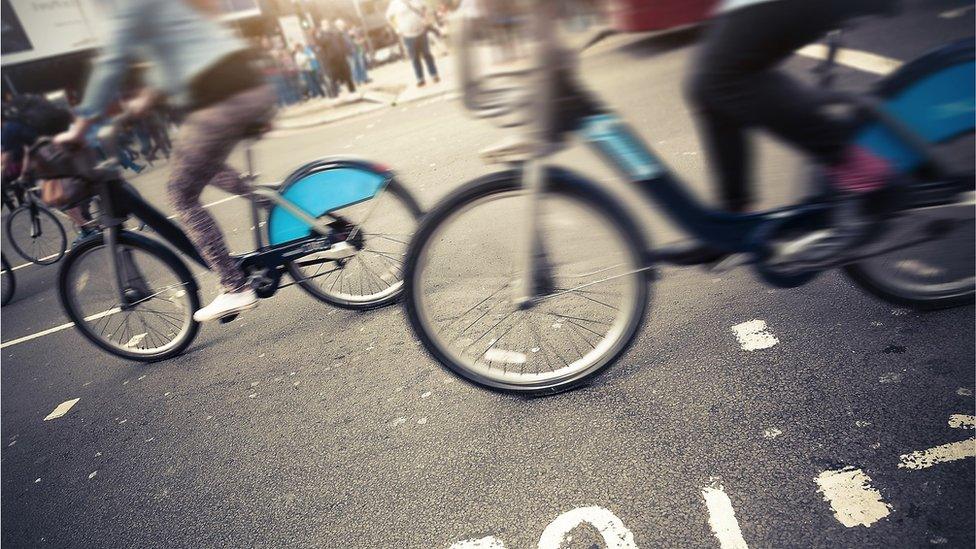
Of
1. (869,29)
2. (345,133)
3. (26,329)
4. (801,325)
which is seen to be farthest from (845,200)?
(345,133)

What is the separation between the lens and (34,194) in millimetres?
6203

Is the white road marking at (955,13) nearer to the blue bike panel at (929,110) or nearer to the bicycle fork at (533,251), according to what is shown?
the blue bike panel at (929,110)

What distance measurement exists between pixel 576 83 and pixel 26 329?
5.25 m

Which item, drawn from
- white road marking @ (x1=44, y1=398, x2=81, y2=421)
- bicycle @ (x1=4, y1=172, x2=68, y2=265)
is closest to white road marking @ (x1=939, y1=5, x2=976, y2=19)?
white road marking @ (x1=44, y1=398, x2=81, y2=421)

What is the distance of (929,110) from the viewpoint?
207cm

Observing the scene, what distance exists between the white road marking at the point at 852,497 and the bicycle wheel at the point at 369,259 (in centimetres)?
225

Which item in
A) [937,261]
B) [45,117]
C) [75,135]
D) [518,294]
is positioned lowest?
[937,261]

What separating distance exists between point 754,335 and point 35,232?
728cm

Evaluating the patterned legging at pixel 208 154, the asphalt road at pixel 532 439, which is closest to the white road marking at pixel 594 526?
the asphalt road at pixel 532 439

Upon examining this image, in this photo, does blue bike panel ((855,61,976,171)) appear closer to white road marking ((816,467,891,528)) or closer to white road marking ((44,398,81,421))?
white road marking ((816,467,891,528))

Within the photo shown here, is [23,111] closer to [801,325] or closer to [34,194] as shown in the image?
[34,194]

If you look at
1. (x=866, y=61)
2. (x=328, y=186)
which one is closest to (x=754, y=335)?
(x=328, y=186)

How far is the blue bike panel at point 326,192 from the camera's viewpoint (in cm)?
319

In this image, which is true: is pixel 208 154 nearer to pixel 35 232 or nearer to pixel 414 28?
pixel 35 232
